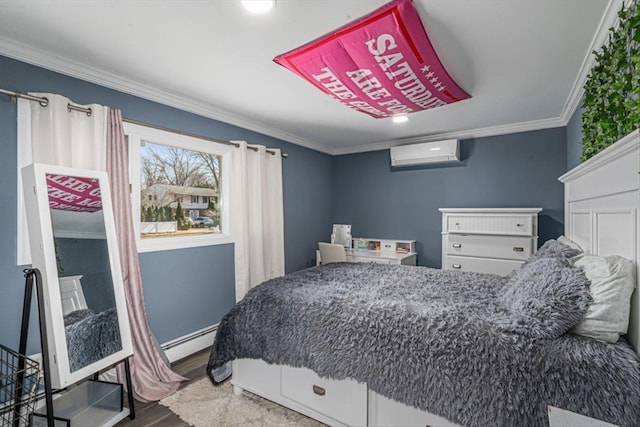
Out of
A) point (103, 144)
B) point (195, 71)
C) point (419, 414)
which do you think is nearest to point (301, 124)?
point (195, 71)

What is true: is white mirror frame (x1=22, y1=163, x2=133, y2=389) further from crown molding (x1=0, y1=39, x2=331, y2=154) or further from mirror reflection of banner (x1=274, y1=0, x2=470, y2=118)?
mirror reflection of banner (x1=274, y1=0, x2=470, y2=118)

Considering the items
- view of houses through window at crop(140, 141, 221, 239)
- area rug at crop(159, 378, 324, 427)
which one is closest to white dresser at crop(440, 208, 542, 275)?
area rug at crop(159, 378, 324, 427)

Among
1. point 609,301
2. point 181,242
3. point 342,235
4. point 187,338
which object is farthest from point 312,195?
point 609,301

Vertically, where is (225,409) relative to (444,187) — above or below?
below

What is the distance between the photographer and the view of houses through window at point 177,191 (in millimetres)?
2725

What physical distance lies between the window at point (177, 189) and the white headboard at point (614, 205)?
308 cm

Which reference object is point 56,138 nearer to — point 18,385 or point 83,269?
point 83,269

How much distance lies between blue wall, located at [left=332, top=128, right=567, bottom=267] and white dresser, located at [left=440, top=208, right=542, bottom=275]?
1.17 ft

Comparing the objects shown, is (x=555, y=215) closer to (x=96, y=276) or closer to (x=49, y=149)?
(x=96, y=276)

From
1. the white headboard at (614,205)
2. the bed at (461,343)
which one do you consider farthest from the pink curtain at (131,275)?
the white headboard at (614,205)

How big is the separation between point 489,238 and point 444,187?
97cm

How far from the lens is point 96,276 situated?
6.56 ft

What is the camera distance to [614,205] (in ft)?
4.61

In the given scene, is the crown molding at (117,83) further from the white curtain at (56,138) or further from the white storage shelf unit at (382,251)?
the white storage shelf unit at (382,251)
